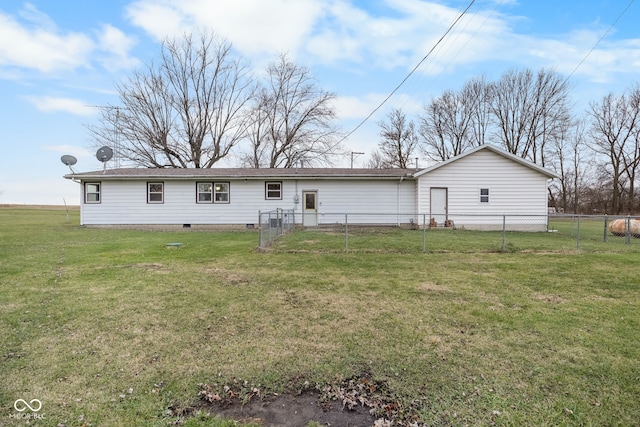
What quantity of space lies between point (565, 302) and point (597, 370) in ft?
7.94

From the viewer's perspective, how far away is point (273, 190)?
18.4 m

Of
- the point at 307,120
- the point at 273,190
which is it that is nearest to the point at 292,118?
the point at 307,120

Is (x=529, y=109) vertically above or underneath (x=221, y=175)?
above

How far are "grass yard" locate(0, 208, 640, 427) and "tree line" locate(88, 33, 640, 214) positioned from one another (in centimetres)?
2461

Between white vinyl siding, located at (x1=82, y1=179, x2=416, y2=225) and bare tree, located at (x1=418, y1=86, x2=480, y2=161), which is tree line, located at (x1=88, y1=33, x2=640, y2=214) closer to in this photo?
bare tree, located at (x1=418, y1=86, x2=480, y2=161)

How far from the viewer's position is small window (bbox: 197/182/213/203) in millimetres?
18234

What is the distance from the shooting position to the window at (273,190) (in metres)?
18.4

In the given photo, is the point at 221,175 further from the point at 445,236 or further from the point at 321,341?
the point at 321,341

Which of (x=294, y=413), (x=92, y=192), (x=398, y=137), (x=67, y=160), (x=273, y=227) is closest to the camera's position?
(x=294, y=413)

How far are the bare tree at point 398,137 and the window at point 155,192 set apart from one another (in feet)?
86.4

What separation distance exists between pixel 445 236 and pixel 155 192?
1449 centimetres

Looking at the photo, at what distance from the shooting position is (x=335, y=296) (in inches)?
217

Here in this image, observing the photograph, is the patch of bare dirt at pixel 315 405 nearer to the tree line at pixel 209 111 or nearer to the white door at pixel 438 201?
the white door at pixel 438 201

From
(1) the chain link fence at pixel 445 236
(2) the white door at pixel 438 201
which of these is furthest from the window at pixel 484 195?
(2) the white door at pixel 438 201
